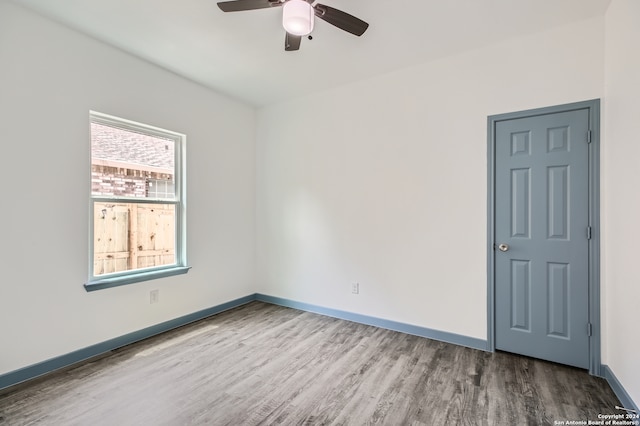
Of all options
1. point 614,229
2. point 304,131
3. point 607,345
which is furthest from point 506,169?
point 304,131

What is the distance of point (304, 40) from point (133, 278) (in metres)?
2.79

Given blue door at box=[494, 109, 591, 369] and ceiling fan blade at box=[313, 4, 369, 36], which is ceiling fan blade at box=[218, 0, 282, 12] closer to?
ceiling fan blade at box=[313, 4, 369, 36]

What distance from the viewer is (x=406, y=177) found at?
10.8 ft

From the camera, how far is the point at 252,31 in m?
2.59

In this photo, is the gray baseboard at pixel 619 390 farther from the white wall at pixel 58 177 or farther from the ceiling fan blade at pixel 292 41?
the white wall at pixel 58 177

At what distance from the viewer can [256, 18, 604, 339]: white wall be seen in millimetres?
2688

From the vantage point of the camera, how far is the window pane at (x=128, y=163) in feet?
9.32

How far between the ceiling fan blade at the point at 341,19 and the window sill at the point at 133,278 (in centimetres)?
285

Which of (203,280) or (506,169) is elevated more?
(506,169)

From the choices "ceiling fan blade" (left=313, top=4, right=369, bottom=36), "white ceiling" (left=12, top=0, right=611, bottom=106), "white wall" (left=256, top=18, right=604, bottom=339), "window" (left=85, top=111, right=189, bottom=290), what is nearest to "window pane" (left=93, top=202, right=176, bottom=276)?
"window" (left=85, top=111, right=189, bottom=290)

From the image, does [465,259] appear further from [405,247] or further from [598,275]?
[598,275]

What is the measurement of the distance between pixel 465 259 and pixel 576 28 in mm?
2108

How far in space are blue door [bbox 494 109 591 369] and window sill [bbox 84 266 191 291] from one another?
3.30 meters

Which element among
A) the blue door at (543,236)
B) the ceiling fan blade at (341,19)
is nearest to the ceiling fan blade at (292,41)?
the ceiling fan blade at (341,19)
